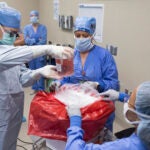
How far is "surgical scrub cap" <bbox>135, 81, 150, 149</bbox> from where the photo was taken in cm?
97

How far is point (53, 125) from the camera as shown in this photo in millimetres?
1316

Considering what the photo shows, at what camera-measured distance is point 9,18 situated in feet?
4.85

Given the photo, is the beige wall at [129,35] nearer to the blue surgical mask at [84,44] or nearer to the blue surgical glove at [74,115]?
the blue surgical mask at [84,44]

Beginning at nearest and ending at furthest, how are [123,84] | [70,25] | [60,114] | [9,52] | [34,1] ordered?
[9,52] → [60,114] → [123,84] → [70,25] → [34,1]

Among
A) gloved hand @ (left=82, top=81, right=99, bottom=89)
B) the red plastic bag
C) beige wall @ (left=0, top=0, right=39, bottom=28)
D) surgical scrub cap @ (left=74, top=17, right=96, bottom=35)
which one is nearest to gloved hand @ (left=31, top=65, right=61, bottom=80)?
the red plastic bag

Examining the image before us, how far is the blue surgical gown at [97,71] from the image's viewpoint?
1.89 meters

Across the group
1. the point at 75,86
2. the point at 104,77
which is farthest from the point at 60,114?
the point at 104,77

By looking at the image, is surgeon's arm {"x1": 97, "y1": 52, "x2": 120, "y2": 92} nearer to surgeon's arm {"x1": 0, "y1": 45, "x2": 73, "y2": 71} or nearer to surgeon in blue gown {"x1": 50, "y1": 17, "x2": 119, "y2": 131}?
surgeon in blue gown {"x1": 50, "y1": 17, "x2": 119, "y2": 131}

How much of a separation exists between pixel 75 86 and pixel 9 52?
59 cm

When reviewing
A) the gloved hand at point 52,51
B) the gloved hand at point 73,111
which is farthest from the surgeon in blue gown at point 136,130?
the gloved hand at point 52,51

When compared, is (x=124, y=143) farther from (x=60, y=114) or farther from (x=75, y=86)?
(x=75, y=86)

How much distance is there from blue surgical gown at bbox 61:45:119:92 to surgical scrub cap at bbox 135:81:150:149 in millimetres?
849

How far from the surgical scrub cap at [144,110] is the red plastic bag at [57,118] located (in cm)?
36

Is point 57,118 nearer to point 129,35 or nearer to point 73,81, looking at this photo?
point 73,81
